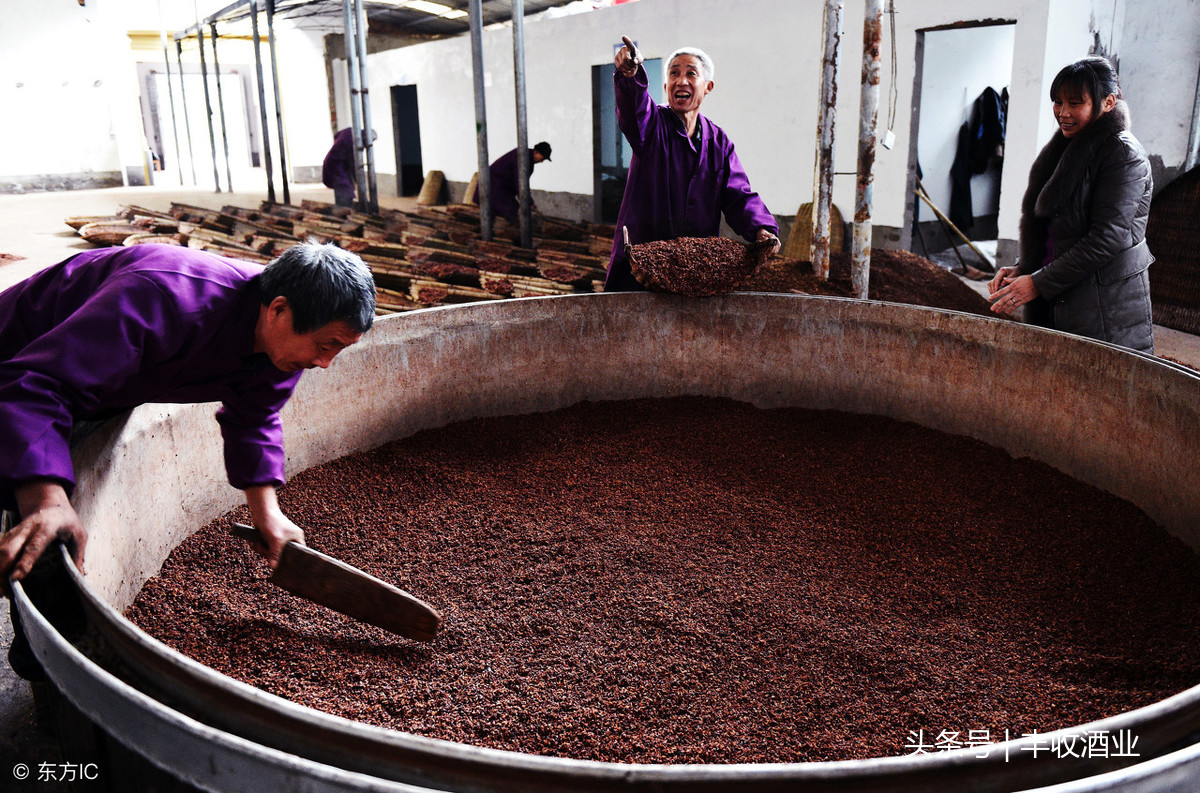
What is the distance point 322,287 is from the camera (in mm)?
1288

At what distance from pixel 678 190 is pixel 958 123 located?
17.3 ft

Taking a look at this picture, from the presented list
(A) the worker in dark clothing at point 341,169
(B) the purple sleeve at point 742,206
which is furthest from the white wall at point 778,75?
(B) the purple sleeve at point 742,206

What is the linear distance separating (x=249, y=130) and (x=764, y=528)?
64.6 ft

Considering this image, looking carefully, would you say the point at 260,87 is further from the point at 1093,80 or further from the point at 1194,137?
the point at 1093,80

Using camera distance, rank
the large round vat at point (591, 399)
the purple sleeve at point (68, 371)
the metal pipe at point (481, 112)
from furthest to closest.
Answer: the metal pipe at point (481, 112) < the purple sleeve at point (68, 371) < the large round vat at point (591, 399)

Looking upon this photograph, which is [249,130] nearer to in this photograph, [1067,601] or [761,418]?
[761,418]

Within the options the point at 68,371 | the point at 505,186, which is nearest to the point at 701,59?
the point at 68,371

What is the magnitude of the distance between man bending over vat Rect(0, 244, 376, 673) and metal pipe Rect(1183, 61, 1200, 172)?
20.4ft

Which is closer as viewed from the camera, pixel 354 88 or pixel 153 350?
pixel 153 350

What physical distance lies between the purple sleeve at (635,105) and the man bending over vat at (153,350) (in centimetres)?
144

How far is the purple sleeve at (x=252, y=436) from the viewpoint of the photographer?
1611mm

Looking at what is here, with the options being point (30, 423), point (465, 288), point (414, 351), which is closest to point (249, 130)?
point (465, 288)

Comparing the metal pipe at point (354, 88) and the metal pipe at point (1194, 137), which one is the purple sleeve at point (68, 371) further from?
the metal pipe at point (354, 88)

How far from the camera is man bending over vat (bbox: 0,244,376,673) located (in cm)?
113
